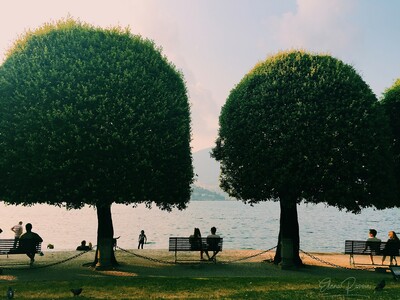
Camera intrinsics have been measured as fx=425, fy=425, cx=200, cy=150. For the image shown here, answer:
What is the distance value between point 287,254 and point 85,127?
1150 centimetres

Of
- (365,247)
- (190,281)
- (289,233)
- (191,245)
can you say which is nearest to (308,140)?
(289,233)

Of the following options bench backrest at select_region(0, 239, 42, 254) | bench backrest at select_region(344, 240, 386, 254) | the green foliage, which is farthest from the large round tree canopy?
bench backrest at select_region(344, 240, 386, 254)

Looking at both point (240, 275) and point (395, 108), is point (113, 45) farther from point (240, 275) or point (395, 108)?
point (395, 108)

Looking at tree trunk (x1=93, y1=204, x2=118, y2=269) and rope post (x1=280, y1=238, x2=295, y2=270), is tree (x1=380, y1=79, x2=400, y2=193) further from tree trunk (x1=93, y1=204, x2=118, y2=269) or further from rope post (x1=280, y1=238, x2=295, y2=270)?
tree trunk (x1=93, y1=204, x2=118, y2=269)

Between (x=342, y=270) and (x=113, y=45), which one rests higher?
(x=113, y=45)

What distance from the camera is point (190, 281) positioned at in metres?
16.3

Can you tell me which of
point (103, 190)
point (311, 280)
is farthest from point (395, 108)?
point (103, 190)

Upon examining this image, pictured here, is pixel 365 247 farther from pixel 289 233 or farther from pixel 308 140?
pixel 308 140

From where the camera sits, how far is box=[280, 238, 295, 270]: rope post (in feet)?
68.2

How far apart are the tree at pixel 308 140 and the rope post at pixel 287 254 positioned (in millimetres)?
326

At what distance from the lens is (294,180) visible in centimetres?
1952

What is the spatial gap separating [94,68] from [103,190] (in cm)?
569

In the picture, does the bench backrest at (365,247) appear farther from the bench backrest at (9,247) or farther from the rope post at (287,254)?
the bench backrest at (9,247)

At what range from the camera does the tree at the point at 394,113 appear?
2320cm
